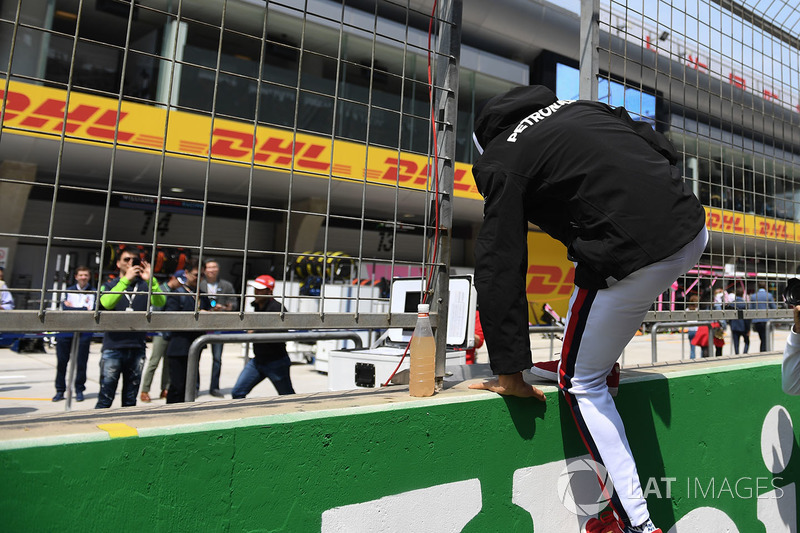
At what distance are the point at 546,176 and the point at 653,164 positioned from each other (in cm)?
37

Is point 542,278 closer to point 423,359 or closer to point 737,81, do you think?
point 737,81

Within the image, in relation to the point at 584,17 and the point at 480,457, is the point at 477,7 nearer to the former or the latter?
the point at 584,17

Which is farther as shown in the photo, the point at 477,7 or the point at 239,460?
the point at 477,7

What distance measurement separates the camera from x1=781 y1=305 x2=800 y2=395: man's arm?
2.51 metres

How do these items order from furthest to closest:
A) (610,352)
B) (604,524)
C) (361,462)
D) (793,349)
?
(793,349) → (604,524) → (610,352) → (361,462)

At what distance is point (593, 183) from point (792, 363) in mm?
1593

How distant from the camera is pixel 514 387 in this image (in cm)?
192

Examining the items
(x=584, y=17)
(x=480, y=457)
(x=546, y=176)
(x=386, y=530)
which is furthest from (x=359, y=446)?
(x=584, y=17)

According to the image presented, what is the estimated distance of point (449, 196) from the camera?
227cm

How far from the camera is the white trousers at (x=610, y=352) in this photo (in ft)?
6.03

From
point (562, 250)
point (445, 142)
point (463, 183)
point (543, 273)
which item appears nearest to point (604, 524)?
point (445, 142)

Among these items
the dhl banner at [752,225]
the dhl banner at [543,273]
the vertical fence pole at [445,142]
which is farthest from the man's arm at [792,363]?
the dhl banner at [543,273]

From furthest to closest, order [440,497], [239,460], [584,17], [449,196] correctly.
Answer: [584,17]
[449,196]
[440,497]
[239,460]

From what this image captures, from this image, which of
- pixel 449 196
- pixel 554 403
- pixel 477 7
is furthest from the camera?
pixel 477 7
